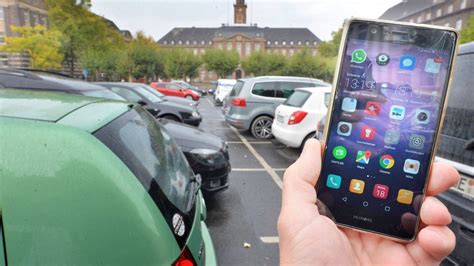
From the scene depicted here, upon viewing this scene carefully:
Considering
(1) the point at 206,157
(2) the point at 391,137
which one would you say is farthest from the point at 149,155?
(1) the point at 206,157

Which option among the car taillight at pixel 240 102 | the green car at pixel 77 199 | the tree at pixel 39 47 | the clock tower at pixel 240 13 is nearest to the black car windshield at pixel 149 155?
the green car at pixel 77 199

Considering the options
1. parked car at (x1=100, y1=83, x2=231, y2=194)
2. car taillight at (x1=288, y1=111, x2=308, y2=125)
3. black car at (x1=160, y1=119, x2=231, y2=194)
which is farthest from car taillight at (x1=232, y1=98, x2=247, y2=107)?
black car at (x1=160, y1=119, x2=231, y2=194)

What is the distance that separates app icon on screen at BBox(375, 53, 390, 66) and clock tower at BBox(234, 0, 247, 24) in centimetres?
9134

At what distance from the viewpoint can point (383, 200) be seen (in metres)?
1.21

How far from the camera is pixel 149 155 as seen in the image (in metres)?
1.68

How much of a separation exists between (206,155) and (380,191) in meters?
2.49

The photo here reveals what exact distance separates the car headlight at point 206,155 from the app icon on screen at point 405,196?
2507 mm

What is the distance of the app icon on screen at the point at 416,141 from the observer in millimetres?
1193

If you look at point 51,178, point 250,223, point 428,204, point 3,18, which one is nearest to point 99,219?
point 51,178

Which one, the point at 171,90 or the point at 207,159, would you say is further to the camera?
the point at 171,90

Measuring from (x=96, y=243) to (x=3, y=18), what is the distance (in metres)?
45.1

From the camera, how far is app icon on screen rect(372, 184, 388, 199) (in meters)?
1.22

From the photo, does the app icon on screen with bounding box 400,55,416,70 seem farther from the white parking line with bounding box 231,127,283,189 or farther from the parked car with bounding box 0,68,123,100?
the parked car with bounding box 0,68,123,100

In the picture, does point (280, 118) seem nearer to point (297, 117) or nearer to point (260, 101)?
point (297, 117)
